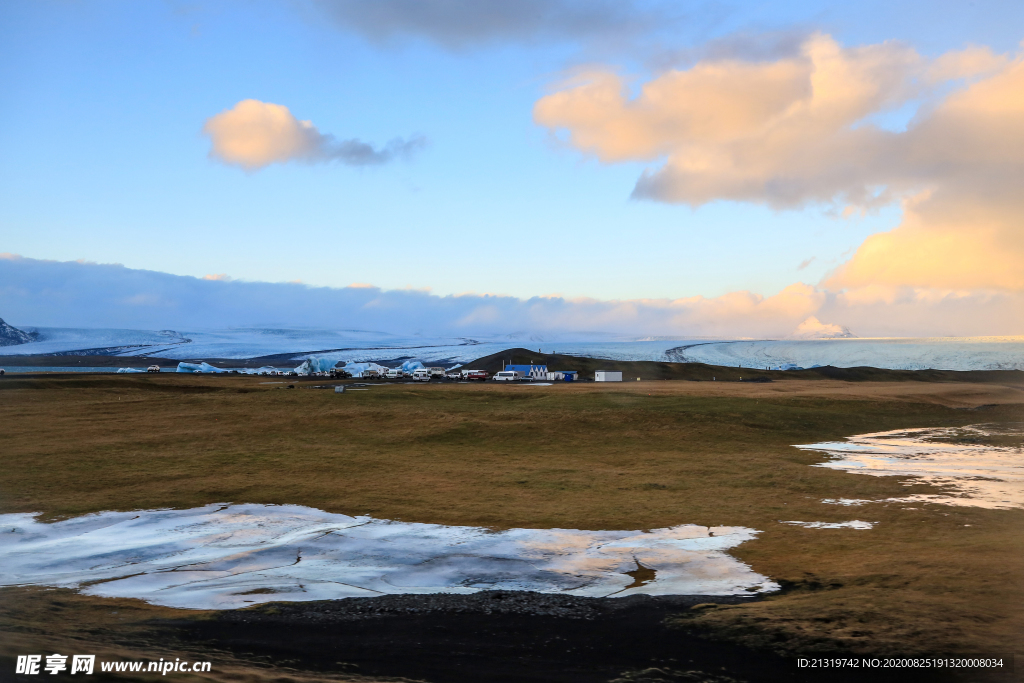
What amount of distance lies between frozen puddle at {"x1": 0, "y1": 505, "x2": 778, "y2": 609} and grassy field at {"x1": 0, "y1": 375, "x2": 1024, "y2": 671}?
3.51 ft

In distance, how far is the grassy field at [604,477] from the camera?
36.0 ft

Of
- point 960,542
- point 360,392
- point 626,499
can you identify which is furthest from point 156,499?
point 360,392

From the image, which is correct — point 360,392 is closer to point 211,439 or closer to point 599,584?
point 211,439

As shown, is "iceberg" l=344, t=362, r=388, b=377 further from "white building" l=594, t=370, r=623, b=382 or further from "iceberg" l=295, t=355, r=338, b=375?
"white building" l=594, t=370, r=623, b=382

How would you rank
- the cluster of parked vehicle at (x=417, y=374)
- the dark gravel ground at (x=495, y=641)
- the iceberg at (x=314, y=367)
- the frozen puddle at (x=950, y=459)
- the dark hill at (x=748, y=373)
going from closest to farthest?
the dark gravel ground at (x=495, y=641)
the frozen puddle at (x=950, y=459)
the cluster of parked vehicle at (x=417, y=374)
the dark hill at (x=748, y=373)
the iceberg at (x=314, y=367)

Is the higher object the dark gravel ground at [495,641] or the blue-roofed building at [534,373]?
the blue-roofed building at [534,373]

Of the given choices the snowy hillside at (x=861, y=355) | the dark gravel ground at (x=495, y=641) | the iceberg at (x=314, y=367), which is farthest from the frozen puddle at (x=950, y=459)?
the snowy hillside at (x=861, y=355)

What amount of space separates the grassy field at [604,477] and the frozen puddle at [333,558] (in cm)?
107

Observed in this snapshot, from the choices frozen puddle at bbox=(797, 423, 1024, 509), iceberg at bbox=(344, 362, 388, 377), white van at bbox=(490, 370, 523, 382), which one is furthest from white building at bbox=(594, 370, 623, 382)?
frozen puddle at bbox=(797, 423, 1024, 509)

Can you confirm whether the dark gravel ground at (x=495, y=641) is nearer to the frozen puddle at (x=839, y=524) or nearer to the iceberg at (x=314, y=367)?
the frozen puddle at (x=839, y=524)

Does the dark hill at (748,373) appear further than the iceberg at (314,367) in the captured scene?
No

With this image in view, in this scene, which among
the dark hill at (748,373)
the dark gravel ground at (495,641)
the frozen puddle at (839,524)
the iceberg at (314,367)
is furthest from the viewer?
the iceberg at (314,367)

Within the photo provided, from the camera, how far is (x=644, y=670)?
8930 mm

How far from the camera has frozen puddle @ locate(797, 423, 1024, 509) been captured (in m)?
20.6
